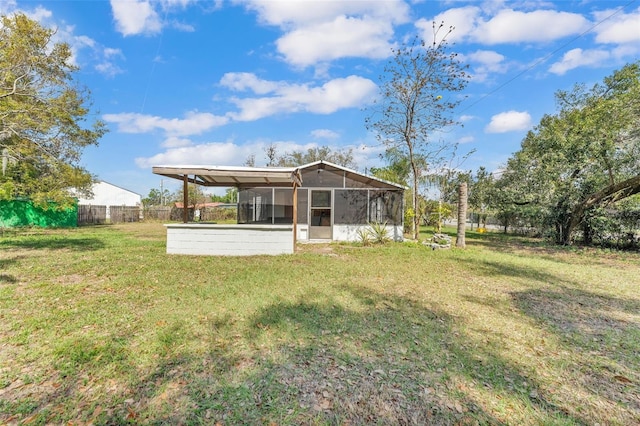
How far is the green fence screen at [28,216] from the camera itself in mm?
15531

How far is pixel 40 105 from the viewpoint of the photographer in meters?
7.60

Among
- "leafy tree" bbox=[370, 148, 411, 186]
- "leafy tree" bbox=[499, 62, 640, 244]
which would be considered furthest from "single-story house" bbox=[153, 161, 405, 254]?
"leafy tree" bbox=[370, 148, 411, 186]

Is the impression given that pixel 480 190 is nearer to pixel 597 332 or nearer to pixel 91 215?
pixel 597 332

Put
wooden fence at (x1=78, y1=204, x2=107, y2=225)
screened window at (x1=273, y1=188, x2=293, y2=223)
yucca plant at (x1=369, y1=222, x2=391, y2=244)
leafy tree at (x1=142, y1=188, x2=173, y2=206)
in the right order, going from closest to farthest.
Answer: yucca plant at (x1=369, y1=222, x2=391, y2=244), screened window at (x1=273, y1=188, x2=293, y2=223), wooden fence at (x1=78, y1=204, x2=107, y2=225), leafy tree at (x1=142, y1=188, x2=173, y2=206)

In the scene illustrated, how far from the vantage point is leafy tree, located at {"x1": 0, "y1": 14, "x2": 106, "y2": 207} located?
679 cm

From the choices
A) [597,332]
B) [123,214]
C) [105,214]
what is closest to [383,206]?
[597,332]

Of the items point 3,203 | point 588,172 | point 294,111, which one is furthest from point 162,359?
point 3,203

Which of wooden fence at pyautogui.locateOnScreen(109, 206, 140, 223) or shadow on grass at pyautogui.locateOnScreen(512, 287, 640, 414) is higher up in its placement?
wooden fence at pyautogui.locateOnScreen(109, 206, 140, 223)

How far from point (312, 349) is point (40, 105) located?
967cm

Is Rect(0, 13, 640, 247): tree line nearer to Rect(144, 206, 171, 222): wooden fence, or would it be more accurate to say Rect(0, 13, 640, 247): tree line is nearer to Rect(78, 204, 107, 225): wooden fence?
Rect(78, 204, 107, 225): wooden fence

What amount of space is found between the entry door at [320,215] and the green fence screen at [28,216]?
13.4 m

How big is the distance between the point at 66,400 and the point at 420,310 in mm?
3743

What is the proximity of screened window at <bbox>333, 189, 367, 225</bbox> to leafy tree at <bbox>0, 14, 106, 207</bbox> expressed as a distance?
29.0ft

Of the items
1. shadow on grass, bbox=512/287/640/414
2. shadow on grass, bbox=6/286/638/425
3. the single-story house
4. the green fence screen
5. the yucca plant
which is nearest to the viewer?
shadow on grass, bbox=6/286/638/425
